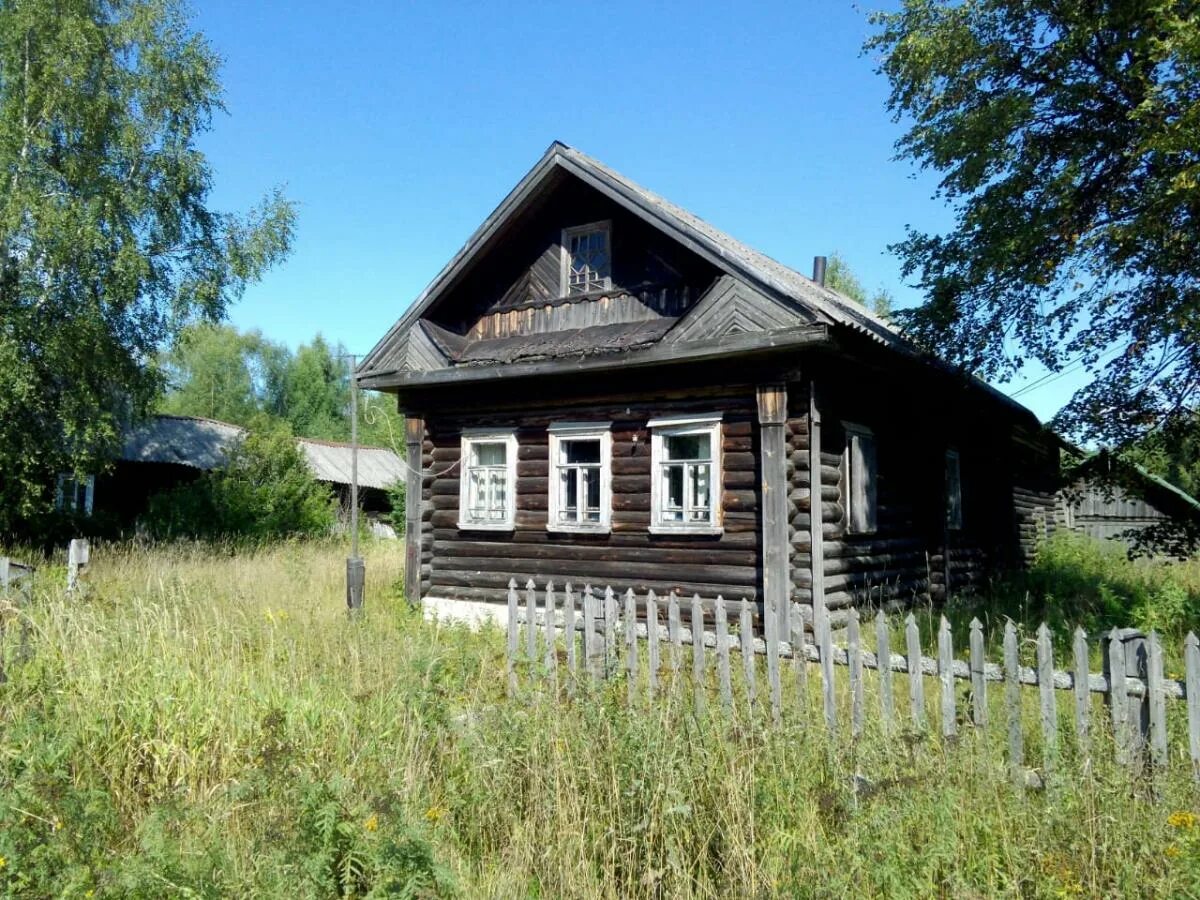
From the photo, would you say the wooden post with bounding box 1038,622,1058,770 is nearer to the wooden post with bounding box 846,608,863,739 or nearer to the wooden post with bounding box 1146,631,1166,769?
the wooden post with bounding box 1146,631,1166,769

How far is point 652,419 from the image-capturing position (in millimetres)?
10641

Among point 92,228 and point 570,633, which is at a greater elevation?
point 92,228

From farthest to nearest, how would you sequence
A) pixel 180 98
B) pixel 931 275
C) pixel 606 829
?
pixel 180 98 → pixel 931 275 → pixel 606 829

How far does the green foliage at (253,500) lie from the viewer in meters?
20.6

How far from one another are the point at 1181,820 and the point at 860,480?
7.46m

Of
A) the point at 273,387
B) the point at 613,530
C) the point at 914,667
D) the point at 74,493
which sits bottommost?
the point at 914,667

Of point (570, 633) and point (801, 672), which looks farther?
point (570, 633)

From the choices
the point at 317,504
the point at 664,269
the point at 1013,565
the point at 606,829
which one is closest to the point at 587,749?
the point at 606,829

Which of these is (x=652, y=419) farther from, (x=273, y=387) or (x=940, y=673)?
(x=273, y=387)

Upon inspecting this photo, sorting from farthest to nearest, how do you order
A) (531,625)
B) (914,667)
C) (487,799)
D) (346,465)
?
1. (346,465)
2. (531,625)
3. (914,667)
4. (487,799)

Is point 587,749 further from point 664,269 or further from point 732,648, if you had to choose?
point 664,269

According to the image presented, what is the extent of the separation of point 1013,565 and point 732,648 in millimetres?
13189

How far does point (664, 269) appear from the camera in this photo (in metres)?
11.0

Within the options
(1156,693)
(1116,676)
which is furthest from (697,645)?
(1156,693)
